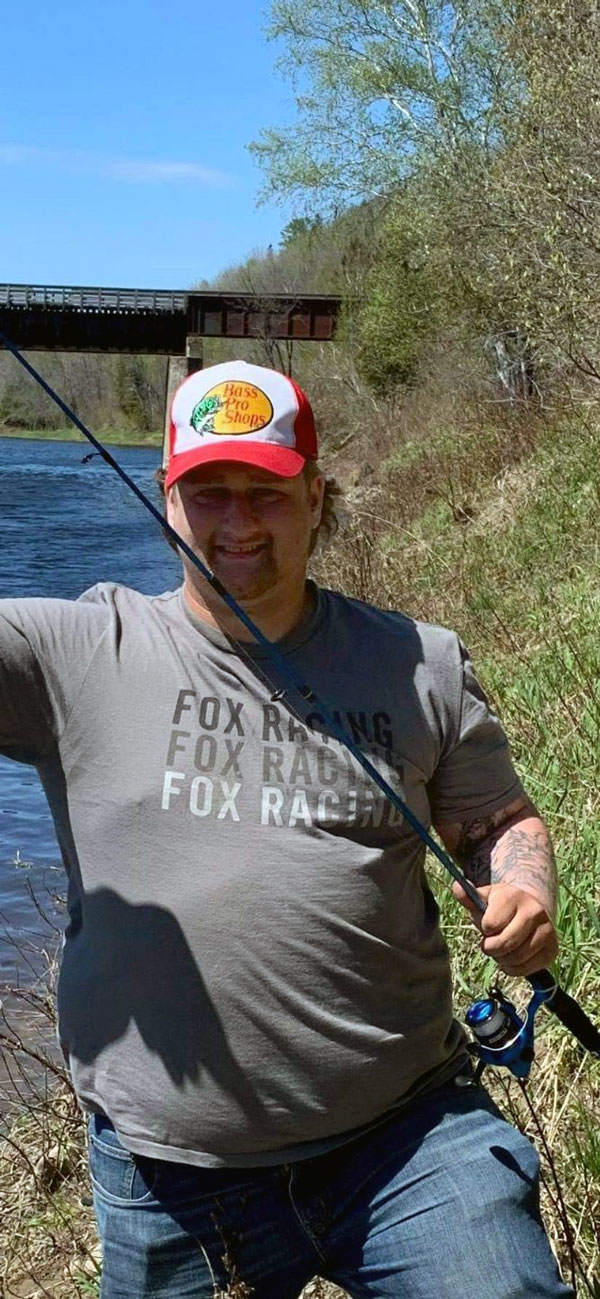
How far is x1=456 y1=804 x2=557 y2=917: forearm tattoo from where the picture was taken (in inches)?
83.2

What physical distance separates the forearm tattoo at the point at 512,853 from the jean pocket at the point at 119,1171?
664 mm

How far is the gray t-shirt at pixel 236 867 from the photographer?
1951 millimetres

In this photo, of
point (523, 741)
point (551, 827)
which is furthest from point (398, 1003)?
point (523, 741)

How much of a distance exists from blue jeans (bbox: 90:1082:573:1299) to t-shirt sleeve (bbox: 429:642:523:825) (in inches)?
17.9

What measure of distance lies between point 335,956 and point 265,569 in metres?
0.59

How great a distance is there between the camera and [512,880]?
82.8 inches

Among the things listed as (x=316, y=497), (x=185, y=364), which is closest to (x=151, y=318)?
(x=185, y=364)

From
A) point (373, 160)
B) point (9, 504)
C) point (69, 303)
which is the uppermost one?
point (373, 160)

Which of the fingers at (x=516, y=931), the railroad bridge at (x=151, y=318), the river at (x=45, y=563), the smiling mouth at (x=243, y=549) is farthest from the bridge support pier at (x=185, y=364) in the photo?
the fingers at (x=516, y=931)

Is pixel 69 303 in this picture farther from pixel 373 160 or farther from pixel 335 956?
pixel 335 956

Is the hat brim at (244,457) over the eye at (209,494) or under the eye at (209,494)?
over

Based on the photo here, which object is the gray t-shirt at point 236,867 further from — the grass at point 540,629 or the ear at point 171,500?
the grass at point 540,629

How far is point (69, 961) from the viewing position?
2049 millimetres

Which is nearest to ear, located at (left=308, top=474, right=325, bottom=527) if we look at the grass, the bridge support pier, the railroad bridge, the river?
the grass
